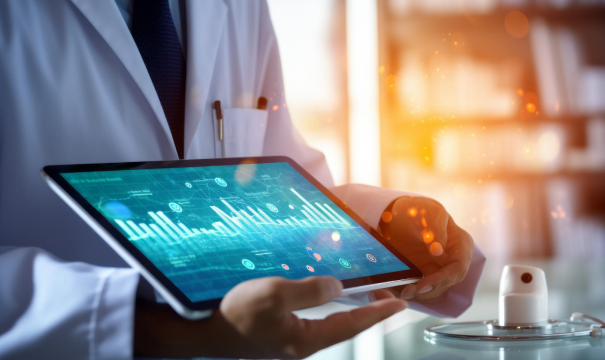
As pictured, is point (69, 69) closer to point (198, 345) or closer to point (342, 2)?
point (198, 345)

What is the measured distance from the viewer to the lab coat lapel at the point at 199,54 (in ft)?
2.90

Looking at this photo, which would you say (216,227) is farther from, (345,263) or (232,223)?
(345,263)

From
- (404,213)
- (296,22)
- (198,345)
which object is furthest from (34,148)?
(296,22)

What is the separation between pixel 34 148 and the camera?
68 cm

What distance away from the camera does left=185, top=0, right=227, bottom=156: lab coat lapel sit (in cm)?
88

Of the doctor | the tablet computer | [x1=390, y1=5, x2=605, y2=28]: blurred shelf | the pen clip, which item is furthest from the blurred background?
the tablet computer

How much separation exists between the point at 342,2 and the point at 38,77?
224cm

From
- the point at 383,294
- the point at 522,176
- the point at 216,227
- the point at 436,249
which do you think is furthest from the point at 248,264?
the point at 522,176

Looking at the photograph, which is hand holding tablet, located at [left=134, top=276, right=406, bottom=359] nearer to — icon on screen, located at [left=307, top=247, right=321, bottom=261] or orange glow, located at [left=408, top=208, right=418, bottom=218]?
icon on screen, located at [left=307, top=247, right=321, bottom=261]

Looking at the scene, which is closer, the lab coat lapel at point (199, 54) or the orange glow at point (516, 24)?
the lab coat lapel at point (199, 54)

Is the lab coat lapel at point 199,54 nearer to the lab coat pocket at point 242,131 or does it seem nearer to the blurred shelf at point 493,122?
the lab coat pocket at point 242,131

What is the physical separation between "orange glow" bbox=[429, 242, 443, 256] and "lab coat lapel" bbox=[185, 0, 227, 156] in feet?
1.34

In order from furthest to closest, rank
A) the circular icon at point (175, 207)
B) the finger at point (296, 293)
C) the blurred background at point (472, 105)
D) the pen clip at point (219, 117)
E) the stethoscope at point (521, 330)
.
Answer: the blurred background at point (472, 105), the pen clip at point (219, 117), the stethoscope at point (521, 330), the circular icon at point (175, 207), the finger at point (296, 293)

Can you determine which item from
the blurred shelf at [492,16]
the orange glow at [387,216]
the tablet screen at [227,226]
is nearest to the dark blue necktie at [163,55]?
the tablet screen at [227,226]
